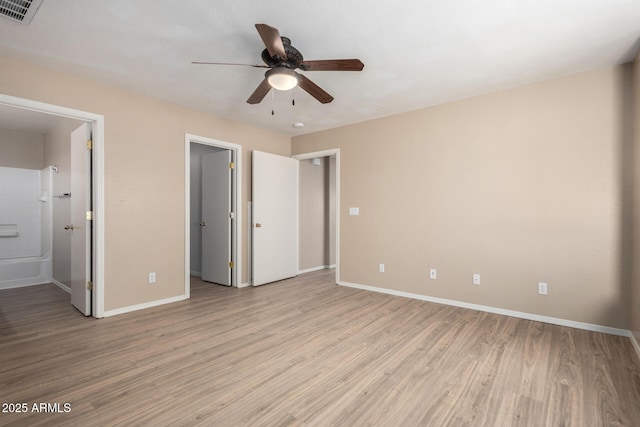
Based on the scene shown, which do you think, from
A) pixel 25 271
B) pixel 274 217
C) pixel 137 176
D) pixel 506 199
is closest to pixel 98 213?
pixel 137 176

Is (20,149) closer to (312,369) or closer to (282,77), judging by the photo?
(282,77)

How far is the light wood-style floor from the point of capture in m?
1.70

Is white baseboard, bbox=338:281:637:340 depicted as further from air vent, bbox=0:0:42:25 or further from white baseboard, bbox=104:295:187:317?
air vent, bbox=0:0:42:25

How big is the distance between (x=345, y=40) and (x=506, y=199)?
239 centimetres

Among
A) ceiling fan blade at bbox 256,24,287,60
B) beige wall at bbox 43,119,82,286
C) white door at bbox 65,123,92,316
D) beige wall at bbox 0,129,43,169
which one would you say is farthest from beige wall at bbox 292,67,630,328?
beige wall at bbox 0,129,43,169

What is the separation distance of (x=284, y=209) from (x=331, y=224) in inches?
58.7

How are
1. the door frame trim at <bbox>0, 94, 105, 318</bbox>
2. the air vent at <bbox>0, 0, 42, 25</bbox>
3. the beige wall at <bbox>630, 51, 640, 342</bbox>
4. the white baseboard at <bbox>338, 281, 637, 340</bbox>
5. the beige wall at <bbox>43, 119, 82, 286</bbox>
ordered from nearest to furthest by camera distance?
the air vent at <bbox>0, 0, 42, 25</bbox> → the beige wall at <bbox>630, 51, 640, 342</bbox> → the white baseboard at <bbox>338, 281, 637, 340</bbox> → the door frame trim at <bbox>0, 94, 105, 318</bbox> → the beige wall at <bbox>43, 119, 82, 286</bbox>

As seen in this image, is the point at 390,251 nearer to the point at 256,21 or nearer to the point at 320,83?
the point at 320,83

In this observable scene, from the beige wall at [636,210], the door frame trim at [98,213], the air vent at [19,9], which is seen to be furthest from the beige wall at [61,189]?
the beige wall at [636,210]

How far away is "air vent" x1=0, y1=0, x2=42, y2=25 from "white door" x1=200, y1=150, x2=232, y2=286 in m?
2.60

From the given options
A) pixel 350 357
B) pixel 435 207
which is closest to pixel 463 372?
pixel 350 357

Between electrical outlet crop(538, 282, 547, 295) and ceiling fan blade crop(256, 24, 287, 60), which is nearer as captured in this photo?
ceiling fan blade crop(256, 24, 287, 60)

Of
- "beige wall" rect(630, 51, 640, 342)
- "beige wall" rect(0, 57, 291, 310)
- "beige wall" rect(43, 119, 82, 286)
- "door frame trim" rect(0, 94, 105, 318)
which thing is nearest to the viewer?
"beige wall" rect(630, 51, 640, 342)

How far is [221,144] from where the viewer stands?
4348 mm
